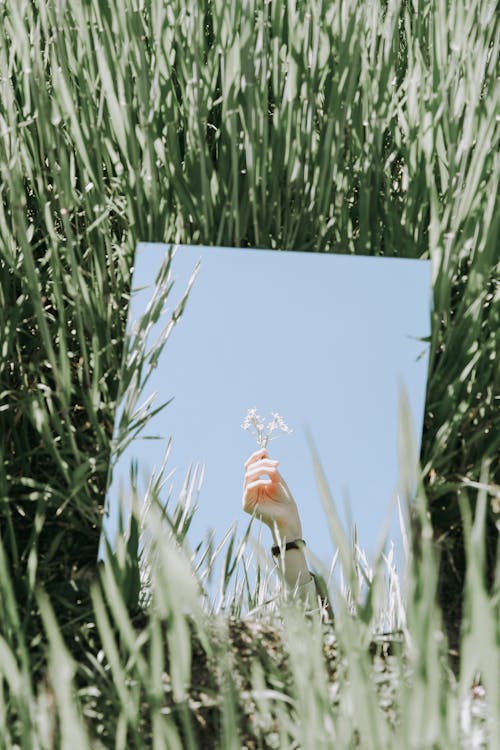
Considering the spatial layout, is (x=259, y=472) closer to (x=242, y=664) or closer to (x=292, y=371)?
(x=292, y=371)

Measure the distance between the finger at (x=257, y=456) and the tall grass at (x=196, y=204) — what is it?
0.54ft

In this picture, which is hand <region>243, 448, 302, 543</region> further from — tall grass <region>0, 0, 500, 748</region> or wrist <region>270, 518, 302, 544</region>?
tall grass <region>0, 0, 500, 748</region>

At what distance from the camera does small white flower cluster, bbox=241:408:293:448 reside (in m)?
1.25

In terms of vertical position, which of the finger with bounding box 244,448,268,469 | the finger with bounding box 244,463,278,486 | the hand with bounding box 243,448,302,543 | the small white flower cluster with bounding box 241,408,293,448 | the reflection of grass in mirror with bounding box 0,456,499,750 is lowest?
the reflection of grass in mirror with bounding box 0,456,499,750

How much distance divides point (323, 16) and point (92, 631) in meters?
0.97

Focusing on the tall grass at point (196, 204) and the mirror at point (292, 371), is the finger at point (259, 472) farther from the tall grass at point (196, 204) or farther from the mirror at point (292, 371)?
the tall grass at point (196, 204)

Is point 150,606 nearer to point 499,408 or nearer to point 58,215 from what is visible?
point 499,408

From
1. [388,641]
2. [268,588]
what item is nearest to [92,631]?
[268,588]

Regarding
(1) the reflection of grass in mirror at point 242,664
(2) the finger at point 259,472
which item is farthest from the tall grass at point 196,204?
(2) the finger at point 259,472

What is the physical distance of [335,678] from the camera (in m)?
1.09

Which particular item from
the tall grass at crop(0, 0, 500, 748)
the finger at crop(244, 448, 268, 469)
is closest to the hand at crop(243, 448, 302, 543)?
the finger at crop(244, 448, 268, 469)

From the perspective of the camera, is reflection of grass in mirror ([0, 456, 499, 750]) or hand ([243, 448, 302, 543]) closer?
reflection of grass in mirror ([0, 456, 499, 750])

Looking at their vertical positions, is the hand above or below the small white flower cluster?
below

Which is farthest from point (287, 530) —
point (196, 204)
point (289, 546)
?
point (196, 204)
